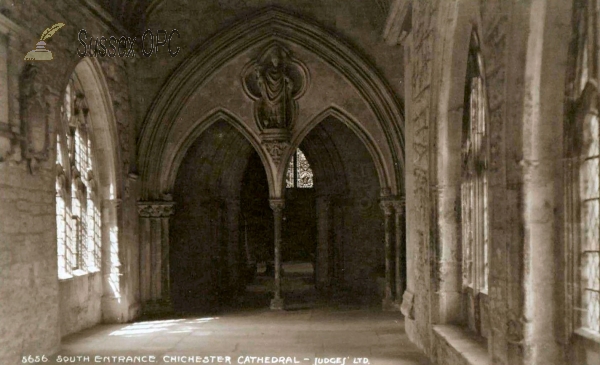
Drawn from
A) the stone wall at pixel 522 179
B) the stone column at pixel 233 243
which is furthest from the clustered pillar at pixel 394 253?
the stone wall at pixel 522 179

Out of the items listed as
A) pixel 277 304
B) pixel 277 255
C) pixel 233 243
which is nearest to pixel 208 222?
pixel 233 243

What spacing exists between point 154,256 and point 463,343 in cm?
630

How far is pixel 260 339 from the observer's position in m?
8.02

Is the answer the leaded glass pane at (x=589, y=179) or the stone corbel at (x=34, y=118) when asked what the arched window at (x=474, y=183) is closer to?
the leaded glass pane at (x=589, y=179)

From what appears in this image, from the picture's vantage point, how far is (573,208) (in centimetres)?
372

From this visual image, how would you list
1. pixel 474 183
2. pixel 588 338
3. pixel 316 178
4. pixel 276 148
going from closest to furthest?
pixel 588 338
pixel 474 183
pixel 276 148
pixel 316 178

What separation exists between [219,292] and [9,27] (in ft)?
25.6

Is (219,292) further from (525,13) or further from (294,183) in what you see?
(525,13)

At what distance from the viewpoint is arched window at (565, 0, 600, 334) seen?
3475mm

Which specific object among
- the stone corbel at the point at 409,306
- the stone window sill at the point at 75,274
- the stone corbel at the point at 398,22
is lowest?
the stone corbel at the point at 409,306

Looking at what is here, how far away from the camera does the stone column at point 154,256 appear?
10461mm

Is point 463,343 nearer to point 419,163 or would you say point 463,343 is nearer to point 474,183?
point 474,183

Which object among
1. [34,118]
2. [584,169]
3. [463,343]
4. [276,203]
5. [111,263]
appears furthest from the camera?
[276,203]

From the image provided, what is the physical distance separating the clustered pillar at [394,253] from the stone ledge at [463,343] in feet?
14.9
